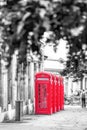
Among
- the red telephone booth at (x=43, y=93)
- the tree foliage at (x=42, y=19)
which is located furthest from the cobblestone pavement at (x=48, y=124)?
the tree foliage at (x=42, y=19)

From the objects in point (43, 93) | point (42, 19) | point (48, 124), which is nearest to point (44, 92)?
point (43, 93)

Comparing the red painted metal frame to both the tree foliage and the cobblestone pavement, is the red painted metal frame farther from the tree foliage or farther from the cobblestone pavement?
the tree foliage

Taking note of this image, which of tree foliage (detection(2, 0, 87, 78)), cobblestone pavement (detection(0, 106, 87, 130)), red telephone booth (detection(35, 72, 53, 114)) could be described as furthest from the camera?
red telephone booth (detection(35, 72, 53, 114))

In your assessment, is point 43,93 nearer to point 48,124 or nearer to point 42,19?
point 48,124

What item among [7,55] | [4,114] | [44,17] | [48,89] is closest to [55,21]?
[44,17]

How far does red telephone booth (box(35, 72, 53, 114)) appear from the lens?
34.5 metres

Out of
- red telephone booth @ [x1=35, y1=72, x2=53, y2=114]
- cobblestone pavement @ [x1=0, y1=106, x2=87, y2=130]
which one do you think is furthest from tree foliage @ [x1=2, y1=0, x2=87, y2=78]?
red telephone booth @ [x1=35, y1=72, x2=53, y2=114]

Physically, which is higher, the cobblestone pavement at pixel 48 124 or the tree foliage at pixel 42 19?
the tree foliage at pixel 42 19

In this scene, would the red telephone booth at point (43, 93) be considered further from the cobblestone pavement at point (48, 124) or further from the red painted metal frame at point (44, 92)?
the cobblestone pavement at point (48, 124)

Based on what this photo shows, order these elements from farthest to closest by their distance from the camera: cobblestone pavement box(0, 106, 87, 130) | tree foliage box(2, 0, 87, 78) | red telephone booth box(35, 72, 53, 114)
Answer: red telephone booth box(35, 72, 53, 114), cobblestone pavement box(0, 106, 87, 130), tree foliage box(2, 0, 87, 78)

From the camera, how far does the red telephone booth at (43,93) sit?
3453cm

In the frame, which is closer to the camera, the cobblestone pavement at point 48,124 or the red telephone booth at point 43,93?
the cobblestone pavement at point 48,124

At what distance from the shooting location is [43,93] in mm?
35156

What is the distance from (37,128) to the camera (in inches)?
890
